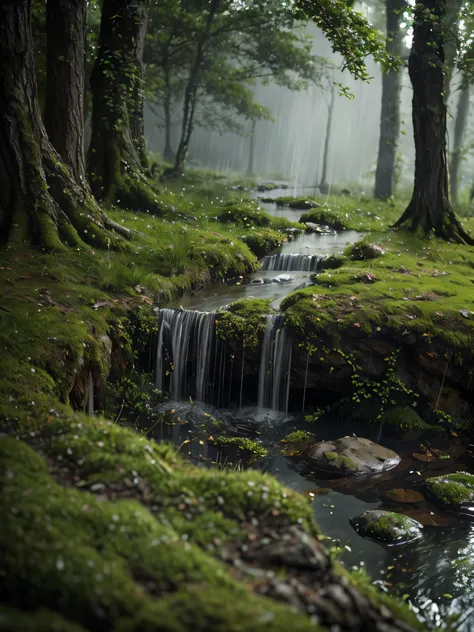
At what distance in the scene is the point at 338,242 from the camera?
16.2 metres

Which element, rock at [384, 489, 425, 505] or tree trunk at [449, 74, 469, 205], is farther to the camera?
tree trunk at [449, 74, 469, 205]

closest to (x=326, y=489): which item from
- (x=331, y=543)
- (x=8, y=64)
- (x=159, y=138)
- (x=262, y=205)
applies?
(x=331, y=543)

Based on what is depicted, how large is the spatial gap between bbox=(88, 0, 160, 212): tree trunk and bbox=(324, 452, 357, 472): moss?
8.82 meters

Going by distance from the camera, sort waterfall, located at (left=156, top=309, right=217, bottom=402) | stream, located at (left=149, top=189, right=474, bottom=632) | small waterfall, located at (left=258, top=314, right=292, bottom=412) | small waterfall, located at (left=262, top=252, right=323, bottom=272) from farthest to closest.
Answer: small waterfall, located at (left=262, top=252, right=323, bottom=272) < waterfall, located at (left=156, top=309, right=217, bottom=402) < small waterfall, located at (left=258, top=314, right=292, bottom=412) < stream, located at (left=149, top=189, right=474, bottom=632)

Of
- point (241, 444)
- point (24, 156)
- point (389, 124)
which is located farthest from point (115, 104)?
point (389, 124)

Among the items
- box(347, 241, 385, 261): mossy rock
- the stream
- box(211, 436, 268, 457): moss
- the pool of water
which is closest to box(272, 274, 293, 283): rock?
the stream

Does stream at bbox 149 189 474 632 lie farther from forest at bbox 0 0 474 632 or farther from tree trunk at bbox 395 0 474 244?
tree trunk at bbox 395 0 474 244

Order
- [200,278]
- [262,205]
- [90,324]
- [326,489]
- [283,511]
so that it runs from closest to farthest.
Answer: [283,511], [326,489], [90,324], [200,278], [262,205]

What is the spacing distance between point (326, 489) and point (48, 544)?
4744mm

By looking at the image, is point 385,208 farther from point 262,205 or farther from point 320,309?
point 320,309

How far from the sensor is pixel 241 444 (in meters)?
8.31

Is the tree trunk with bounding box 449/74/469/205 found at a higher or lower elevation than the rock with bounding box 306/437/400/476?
higher

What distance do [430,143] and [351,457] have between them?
10.0m

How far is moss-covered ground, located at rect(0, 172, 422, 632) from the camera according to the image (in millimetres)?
3199
